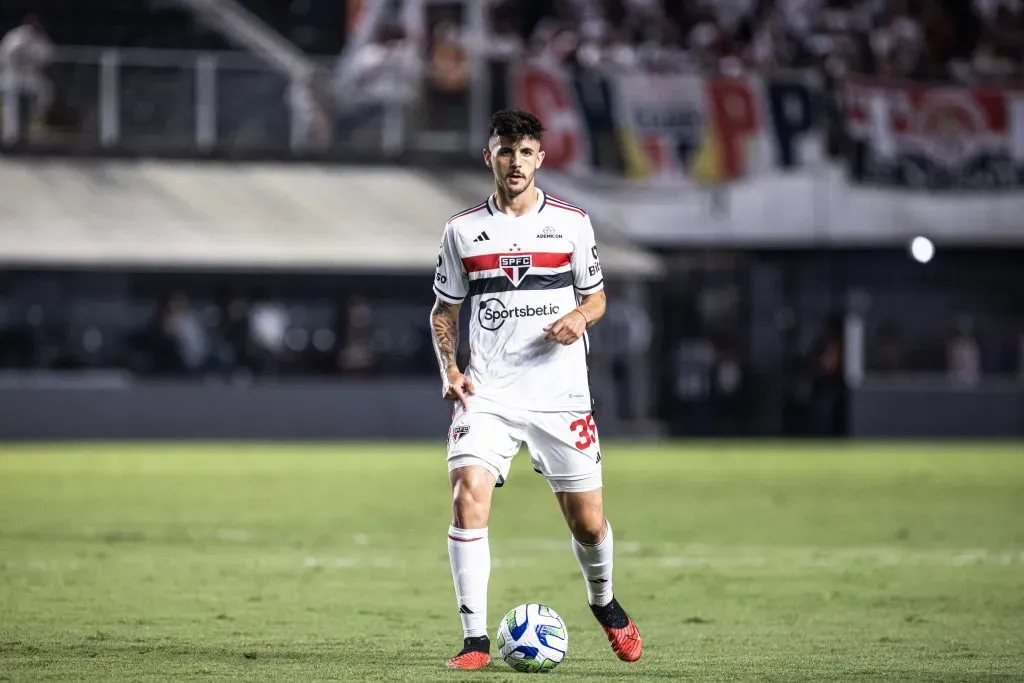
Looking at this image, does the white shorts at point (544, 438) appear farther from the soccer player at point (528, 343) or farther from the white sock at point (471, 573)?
the white sock at point (471, 573)

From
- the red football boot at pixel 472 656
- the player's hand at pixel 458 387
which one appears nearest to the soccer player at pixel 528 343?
the player's hand at pixel 458 387

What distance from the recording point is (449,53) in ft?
94.4

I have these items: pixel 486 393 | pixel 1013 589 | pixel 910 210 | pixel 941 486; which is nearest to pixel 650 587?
pixel 1013 589

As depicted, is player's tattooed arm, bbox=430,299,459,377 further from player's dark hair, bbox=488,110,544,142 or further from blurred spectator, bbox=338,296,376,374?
blurred spectator, bbox=338,296,376,374

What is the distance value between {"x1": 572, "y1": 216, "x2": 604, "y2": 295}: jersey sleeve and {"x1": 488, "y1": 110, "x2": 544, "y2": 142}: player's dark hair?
49cm

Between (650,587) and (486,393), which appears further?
(650,587)

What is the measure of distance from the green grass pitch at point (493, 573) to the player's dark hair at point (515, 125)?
6.94 ft

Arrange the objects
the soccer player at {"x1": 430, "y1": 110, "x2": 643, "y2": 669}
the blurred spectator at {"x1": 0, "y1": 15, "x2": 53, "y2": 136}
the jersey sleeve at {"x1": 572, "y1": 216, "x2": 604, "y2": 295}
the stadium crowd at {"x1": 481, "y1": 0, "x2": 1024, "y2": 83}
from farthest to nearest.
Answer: the stadium crowd at {"x1": 481, "y1": 0, "x2": 1024, "y2": 83} < the blurred spectator at {"x1": 0, "y1": 15, "x2": 53, "y2": 136} < the jersey sleeve at {"x1": 572, "y1": 216, "x2": 604, "y2": 295} < the soccer player at {"x1": 430, "y1": 110, "x2": 643, "y2": 669}

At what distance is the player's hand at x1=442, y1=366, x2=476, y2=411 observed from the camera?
7.54 m

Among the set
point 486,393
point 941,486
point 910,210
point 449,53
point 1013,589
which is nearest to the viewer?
point 486,393

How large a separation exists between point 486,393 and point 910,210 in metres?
25.2

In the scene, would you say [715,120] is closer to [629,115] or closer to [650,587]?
[629,115]

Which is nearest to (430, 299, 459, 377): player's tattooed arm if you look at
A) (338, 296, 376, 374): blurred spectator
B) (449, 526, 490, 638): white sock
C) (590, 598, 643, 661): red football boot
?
(449, 526, 490, 638): white sock

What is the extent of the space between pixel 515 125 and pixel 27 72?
2021 cm
